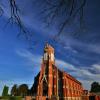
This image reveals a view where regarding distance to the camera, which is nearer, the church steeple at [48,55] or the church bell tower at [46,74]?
the church bell tower at [46,74]

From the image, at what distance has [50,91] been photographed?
5703 centimetres

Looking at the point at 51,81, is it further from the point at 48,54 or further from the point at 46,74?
the point at 48,54

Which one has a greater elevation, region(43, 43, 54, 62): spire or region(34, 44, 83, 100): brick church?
region(43, 43, 54, 62): spire

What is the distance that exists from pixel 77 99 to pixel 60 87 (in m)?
8.93

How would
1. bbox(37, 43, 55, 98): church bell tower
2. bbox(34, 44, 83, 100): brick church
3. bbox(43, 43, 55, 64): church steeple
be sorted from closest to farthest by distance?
1. bbox(34, 44, 83, 100): brick church
2. bbox(37, 43, 55, 98): church bell tower
3. bbox(43, 43, 55, 64): church steeple

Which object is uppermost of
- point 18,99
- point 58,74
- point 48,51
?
point 48,51

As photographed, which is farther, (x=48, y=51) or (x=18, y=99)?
(x=48, y=51)

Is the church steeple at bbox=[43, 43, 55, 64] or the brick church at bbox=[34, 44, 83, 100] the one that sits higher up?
the church steeple at bbox=[43, 43, 55, 64]

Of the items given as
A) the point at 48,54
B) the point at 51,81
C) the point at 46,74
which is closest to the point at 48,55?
the point at 48,54

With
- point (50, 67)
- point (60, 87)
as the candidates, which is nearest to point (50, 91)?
point (60, 87)

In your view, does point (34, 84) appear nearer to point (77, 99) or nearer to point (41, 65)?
point (41, 65)

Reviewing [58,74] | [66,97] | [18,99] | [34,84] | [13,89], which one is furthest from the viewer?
A: [13,89]

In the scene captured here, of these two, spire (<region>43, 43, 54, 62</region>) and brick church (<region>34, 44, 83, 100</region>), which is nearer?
brick church (<region>34, 44, 83, 100</region>)

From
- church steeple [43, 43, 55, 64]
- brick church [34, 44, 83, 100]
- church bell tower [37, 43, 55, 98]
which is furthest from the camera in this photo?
church steeple [43, 43, 55, 64]
